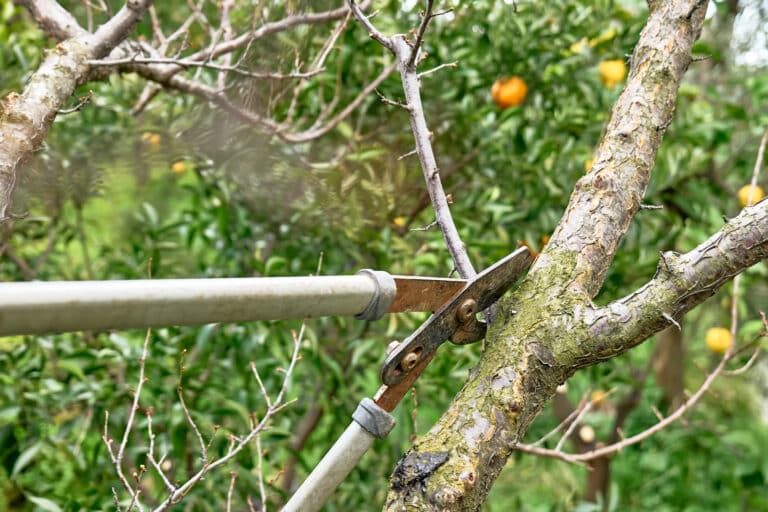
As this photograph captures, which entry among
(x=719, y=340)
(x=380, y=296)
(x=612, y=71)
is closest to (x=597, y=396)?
(x=719, y=340)

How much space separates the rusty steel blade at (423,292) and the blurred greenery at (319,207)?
0.72 metres

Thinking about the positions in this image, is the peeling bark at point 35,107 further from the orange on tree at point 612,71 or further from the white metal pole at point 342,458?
the orange on tree at point 612,71

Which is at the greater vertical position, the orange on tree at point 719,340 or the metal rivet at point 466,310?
the metal rivet at point 466,310

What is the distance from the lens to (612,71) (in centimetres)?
179

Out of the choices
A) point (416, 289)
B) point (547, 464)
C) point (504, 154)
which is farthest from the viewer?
point (547, 464)

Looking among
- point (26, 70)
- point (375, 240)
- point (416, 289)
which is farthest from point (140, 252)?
point (416, 289)

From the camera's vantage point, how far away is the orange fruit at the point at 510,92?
5.85 feet

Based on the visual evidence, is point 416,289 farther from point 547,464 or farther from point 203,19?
point 547,464

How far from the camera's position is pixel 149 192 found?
9.23ft

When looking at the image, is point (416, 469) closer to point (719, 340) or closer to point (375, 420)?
point (375, 420)

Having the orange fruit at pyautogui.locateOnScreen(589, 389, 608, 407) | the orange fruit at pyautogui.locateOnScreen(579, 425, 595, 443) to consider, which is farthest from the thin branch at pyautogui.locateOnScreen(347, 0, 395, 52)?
the orange fruit at pyautogui.locateOnScreen(579, 425, 595, 443)

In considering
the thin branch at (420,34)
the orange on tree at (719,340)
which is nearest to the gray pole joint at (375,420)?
the thin branch at (420,34)

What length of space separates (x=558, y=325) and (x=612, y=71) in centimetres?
121

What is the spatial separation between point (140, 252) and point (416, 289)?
4.16 ft
